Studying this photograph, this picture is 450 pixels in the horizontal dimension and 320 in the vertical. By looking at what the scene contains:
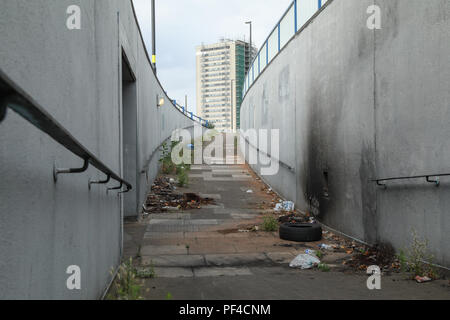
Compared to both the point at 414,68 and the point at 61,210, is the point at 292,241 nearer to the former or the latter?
the point at 414,68

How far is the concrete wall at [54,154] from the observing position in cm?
207

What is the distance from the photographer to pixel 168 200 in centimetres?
1283

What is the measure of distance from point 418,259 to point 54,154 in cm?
476

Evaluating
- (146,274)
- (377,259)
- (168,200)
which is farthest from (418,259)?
(168,200)

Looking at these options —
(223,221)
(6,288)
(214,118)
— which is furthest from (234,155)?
(214,118)

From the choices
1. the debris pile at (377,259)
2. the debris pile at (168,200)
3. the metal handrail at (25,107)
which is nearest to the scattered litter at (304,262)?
the debris pile at (377,259)

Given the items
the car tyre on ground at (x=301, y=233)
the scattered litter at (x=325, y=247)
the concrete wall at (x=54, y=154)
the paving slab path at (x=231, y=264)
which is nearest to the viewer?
the concrete wall at (x=54, y=154)

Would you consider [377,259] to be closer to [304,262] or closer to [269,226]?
[304,262]

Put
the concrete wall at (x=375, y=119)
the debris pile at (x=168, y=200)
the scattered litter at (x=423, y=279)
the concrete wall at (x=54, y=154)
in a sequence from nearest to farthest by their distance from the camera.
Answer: the concrete wall at (x=54, y=154), the scattered litter at (x=423, y=279), the concrete wall at (x=375, y=119), the debris pile at (x=168, y=200)

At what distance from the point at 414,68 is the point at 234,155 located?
20.6m

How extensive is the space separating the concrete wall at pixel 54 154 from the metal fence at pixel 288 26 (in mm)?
6491

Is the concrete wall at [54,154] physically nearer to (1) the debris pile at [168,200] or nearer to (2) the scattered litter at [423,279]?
(2) the scattered litter at [423,279]

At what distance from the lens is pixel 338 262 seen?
6.76 metres

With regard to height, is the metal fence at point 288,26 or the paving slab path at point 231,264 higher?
the metal fence at point 288,26
